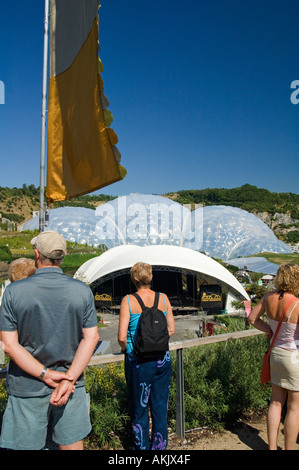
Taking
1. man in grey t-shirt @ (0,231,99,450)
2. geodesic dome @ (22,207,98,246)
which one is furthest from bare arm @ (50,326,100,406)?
geodesic dome @ (22,207,98,246)

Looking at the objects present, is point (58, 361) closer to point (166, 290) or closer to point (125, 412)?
point (125, 412)

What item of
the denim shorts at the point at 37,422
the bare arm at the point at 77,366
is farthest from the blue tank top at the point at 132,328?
the denim shorts at the point at 37,422

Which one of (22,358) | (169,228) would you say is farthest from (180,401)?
(169,228)

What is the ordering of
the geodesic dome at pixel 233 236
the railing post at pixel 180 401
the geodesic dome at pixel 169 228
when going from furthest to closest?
the geodesic dome at pixel 233 236
the geodesic dome at pixel 169 228
the railing post at pixel 180 401

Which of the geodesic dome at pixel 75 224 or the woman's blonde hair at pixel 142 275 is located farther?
the geodesic dome at pixel 75 224

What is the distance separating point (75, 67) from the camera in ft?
11.1

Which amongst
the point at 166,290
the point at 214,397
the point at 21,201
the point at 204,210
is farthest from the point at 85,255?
the point at 21,201

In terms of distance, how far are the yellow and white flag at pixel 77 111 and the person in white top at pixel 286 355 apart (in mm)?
1479

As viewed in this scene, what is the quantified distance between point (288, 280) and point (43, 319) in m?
1.80

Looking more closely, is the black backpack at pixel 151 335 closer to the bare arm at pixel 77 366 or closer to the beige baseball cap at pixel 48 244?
the bare arm at pixel 77 366

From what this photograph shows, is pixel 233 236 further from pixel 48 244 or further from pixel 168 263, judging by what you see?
pixel 48 244

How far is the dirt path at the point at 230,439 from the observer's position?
318cm

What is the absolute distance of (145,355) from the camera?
264cm

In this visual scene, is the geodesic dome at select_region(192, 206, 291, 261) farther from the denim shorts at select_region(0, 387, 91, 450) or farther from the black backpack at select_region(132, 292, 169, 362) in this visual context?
the denim shorts at select_region(0, 387, 91, 450)
